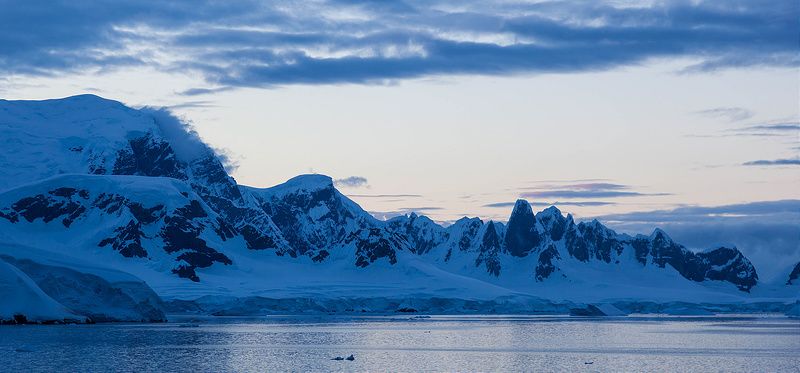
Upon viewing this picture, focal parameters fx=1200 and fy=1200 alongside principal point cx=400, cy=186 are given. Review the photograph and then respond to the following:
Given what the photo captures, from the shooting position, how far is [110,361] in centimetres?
8788

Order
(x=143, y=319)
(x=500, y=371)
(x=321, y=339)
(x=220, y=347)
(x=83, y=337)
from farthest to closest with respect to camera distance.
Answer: (x=143, y=319) → (x=321, y=339) → (x=83, y=337) → (x=220, y=347) → (x=500, y=371)

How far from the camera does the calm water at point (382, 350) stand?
3467 inches

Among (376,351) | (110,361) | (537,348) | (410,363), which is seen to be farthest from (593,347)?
(110,361)

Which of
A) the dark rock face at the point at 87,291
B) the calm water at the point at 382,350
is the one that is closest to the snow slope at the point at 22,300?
the calm water at the point at 382,350

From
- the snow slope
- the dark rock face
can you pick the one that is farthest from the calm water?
the dark rock face

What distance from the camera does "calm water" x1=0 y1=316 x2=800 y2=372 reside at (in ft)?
289

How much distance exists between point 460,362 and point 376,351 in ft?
47.4

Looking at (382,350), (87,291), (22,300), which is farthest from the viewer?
(87,291)

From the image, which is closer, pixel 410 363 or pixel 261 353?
pixel 410 363

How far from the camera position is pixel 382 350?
10712 centimetres

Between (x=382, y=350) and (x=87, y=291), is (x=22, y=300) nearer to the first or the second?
(x=87, y=291)

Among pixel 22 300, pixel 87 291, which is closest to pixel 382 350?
pixel 22 300

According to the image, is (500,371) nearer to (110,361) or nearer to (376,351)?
(376,351)

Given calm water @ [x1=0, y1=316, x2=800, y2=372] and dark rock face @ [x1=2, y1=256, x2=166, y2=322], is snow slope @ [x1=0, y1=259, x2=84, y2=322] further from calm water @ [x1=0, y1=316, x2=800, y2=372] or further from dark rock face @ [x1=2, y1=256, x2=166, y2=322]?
dark rock face @ [x1=2, y1=256, x2=166, y2=322]
